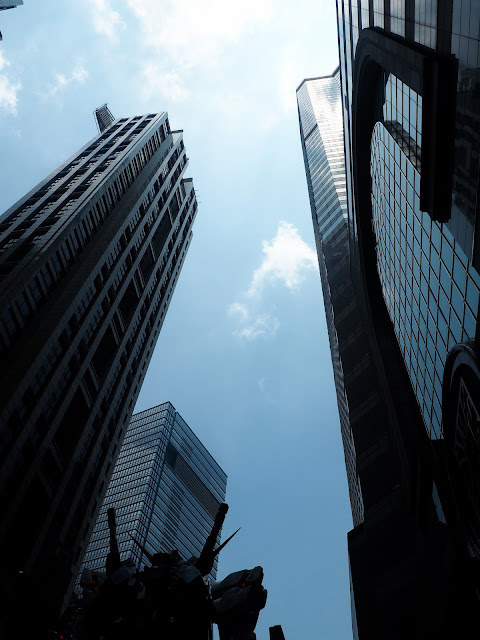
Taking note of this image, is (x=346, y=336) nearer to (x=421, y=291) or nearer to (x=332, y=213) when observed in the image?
(x=332, y=213)

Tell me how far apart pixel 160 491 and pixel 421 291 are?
114 metres

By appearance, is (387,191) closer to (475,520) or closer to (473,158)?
(473,158)

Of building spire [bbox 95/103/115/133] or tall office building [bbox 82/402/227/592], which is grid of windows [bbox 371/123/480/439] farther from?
tall office building [bbox 82/402/227/592]

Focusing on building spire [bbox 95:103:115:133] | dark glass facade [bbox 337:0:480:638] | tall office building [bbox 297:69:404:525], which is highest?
building spire [bbox 95:103:115:133]

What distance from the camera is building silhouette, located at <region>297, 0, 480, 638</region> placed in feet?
66.7

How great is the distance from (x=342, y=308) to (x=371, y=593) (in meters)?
36.3

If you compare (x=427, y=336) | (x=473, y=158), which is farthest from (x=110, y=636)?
(x=427, y=336)

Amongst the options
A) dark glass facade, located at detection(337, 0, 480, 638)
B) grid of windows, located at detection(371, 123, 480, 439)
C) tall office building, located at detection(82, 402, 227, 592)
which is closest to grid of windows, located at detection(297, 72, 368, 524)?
dark glass facade, located at detection(337, 0, 480, 638)

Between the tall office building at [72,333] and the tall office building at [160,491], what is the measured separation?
58942 mm

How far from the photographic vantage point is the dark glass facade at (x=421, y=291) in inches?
790

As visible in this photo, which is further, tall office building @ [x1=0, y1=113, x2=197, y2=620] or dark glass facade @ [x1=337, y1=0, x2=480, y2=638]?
tall office building @ [x1=0, y1=113, x2=197, y2=620]

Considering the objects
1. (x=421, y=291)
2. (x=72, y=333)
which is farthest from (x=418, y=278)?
(x=72, y=333)

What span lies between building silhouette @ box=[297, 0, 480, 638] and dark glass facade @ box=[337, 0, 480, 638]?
89mm

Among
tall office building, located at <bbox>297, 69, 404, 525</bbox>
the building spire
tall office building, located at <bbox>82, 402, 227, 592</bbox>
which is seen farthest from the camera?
tall office building, located at <bbox>82, 402, 227, 592</bbox>
